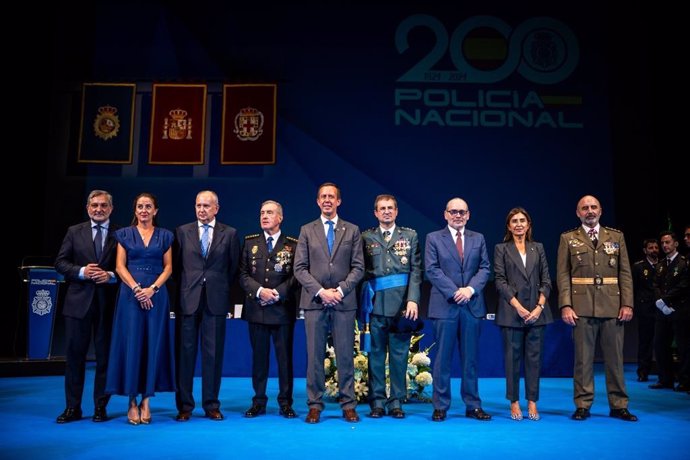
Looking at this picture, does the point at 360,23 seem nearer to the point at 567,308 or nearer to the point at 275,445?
the point at 567,308

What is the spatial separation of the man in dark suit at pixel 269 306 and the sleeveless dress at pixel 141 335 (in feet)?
1.96

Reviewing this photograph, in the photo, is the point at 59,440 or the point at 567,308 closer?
the point at 59,440

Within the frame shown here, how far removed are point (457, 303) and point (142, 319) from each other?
221 centimetres

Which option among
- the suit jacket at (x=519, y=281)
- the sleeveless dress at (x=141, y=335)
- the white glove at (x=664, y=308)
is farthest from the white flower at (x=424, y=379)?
the white glove at (x=664, y=308)

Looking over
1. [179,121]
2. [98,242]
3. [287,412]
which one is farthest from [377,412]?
[179,121]

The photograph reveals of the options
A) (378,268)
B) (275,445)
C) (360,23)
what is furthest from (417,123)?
(275,445)

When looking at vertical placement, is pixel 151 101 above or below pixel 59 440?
above

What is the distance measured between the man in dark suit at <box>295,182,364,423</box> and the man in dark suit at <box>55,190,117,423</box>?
1.36m

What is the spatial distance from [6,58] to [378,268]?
20.6ft

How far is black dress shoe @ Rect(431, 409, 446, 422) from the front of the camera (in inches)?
164

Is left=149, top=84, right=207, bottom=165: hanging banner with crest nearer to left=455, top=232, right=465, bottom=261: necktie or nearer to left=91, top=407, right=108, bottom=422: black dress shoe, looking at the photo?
left=91, top=407, right=108, bottom=422: black dress shoe

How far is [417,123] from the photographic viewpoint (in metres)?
8.31

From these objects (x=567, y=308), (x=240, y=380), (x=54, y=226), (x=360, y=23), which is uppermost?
(x=360, y=23)

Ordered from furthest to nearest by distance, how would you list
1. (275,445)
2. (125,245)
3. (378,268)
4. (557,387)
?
1. (557,387)
2. (378,268)
3. (125,245)
4. (275,445)
